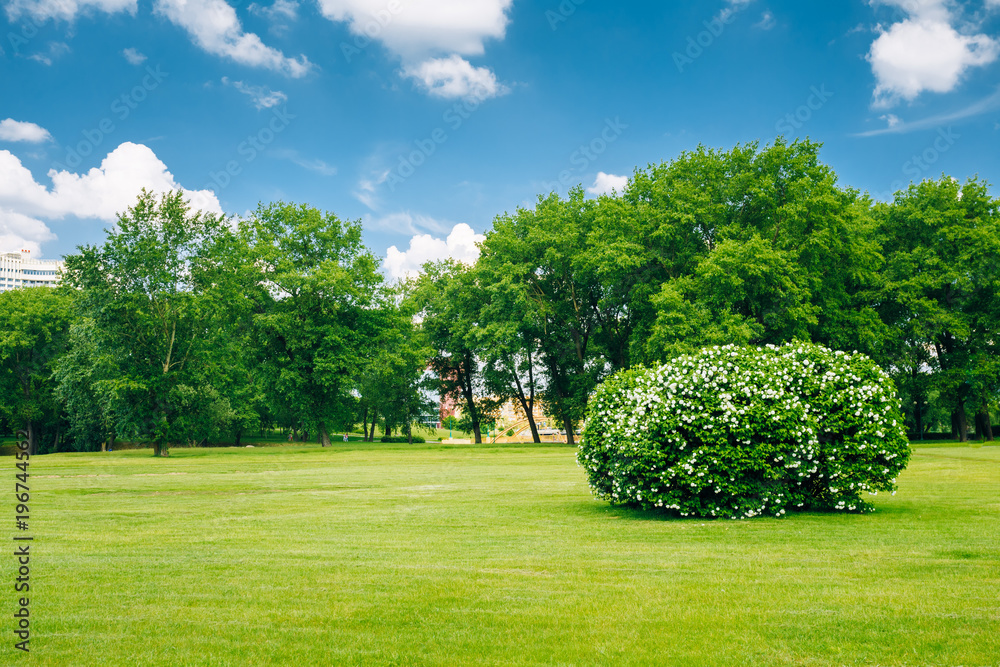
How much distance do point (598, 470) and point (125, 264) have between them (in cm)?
3930

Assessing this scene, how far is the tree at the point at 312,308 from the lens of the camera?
49.7m

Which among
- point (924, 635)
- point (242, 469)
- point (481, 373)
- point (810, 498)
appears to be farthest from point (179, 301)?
point (924, 635)

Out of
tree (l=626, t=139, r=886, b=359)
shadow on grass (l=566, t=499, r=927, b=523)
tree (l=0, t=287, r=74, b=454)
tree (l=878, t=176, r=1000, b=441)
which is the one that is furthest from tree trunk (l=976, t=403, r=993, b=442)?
tree (l=0, t=287, r=74, b=454)

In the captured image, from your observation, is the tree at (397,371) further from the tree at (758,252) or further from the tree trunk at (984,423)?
the tree trunk at (984,423)

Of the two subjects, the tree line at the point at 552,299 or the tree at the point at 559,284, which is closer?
the tree line at the point at 552,299

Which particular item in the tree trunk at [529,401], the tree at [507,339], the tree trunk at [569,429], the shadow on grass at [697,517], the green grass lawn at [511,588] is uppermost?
the tree at [507,339]

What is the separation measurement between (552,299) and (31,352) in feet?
147

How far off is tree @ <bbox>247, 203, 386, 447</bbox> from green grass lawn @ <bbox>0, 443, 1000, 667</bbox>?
36.0m

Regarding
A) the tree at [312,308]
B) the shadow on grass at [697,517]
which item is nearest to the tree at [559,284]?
the tree at [312,308]

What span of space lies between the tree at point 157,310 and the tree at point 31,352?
17.3 metres

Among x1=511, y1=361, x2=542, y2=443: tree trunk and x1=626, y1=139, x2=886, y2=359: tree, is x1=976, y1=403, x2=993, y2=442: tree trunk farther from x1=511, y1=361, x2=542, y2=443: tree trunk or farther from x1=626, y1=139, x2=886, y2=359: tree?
x1=511, y1=361, x2=542, y2=443: tree trunk

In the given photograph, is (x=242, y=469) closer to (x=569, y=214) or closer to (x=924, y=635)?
(x=924, y=635)

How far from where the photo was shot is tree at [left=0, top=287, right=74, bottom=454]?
56500 millimetres

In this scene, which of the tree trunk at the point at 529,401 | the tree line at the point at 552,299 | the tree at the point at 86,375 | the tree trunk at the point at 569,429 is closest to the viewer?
the tree line at the point at 552,299
